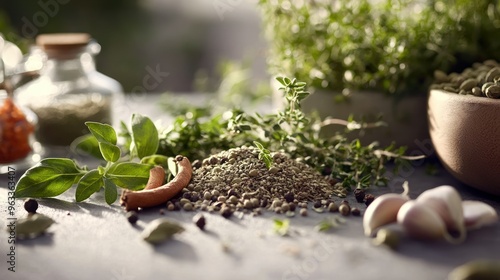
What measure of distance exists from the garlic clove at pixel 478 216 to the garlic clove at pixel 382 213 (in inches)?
3.5

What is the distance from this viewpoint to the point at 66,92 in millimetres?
1358

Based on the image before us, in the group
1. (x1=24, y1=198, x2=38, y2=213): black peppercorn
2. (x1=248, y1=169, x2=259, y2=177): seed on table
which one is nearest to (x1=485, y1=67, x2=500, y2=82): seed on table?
(x1=248, y1=169, x2=259, y2=177): seed on table

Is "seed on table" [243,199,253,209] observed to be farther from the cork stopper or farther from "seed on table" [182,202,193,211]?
the cork stopper

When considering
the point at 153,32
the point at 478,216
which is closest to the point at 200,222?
the point at 478,216

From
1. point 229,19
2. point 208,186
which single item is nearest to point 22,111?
point 208,186

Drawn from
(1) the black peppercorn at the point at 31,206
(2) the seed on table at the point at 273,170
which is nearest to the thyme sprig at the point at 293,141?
(2) the seed on table at the point at 273,170

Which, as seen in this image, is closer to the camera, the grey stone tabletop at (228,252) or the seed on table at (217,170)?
the grey stone tabletop at (228,252)

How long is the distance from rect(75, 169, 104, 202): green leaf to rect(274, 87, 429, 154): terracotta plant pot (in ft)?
1.47

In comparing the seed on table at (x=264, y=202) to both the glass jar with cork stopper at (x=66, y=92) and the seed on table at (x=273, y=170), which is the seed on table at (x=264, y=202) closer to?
the seed on table at (x=273, y=170)

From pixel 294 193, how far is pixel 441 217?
9.4 inches

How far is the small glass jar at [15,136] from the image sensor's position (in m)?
1.11

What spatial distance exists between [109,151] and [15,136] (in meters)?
0.29

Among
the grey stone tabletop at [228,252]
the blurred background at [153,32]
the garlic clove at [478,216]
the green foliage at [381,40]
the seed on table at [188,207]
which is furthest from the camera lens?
the blurred background at [153,32]

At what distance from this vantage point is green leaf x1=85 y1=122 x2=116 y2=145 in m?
0.93
